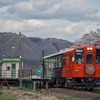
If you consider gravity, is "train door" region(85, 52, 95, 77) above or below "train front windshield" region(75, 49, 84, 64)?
below

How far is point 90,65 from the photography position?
26.2 metres

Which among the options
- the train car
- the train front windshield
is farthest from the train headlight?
the train front windshield

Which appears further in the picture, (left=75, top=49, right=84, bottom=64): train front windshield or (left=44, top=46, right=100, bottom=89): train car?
(left=75, top=49, right=84, bottom=64): train front windshield

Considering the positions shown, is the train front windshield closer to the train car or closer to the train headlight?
the train car

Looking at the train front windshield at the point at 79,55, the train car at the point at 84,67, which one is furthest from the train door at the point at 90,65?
the train front windshield at the point at 79,55

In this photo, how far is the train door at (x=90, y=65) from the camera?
26156mm

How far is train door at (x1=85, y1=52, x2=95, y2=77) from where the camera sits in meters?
26.2

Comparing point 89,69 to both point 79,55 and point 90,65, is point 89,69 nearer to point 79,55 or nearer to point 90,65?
point 90,65

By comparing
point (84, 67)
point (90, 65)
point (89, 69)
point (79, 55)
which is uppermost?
point (79, 55)

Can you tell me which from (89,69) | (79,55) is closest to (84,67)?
(89,69)

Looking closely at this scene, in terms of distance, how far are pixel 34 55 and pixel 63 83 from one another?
16592 centimetres

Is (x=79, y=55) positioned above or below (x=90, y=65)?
above

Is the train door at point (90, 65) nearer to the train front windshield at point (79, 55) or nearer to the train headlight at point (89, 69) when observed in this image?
the train headlight at point (89, 69)

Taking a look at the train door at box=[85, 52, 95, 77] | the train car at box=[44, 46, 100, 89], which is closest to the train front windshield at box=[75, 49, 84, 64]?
the train car at box=[44, 46, 100, 89]
